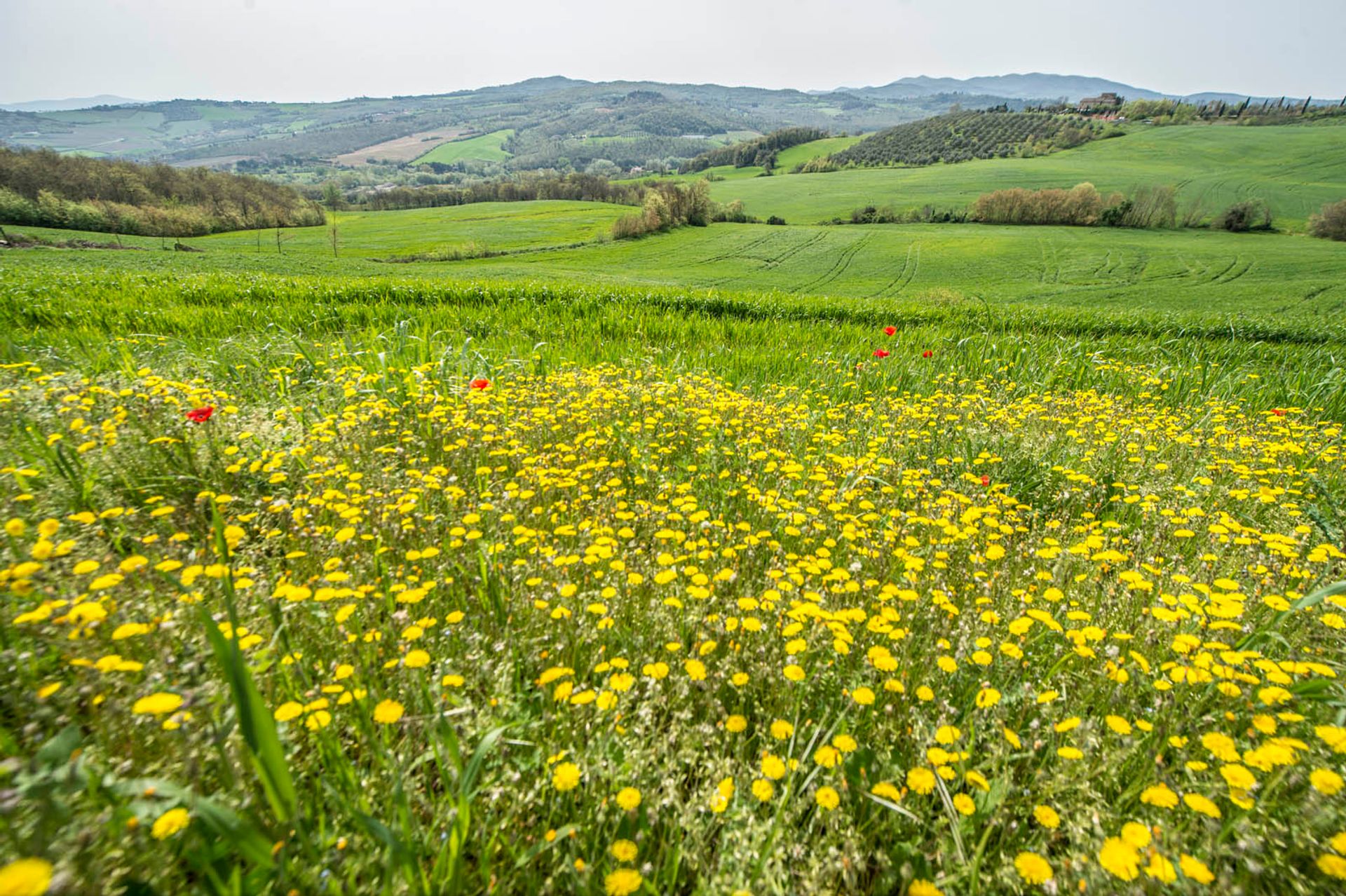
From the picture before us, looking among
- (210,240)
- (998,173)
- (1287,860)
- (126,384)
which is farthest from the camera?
(998,173)

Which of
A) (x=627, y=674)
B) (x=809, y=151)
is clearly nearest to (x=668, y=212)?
(x=627, y=674)

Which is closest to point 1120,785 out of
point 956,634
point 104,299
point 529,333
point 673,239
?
point 956,634

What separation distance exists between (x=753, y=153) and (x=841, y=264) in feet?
407

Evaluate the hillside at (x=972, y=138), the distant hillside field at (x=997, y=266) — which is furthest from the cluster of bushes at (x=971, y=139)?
the distant hillside field at (x=997, y=266)

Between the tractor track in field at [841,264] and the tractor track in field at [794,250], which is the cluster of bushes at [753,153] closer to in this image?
the tractor track in field at [794,250]

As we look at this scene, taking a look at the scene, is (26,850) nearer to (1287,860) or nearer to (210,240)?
(1287,860)

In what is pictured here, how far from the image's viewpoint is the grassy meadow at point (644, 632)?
1.64 metres

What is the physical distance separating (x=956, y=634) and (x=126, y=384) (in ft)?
21.4

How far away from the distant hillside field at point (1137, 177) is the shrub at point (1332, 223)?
4726 millimetres

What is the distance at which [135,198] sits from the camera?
8238cm

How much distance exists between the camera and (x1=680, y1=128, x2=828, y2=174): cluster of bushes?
527ft

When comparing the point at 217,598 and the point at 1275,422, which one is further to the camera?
the point at 1275,422

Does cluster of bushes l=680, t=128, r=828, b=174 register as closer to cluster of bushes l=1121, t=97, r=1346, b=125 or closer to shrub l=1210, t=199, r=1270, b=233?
cluster of bushes l=1121, t=97, r=1346, b=125

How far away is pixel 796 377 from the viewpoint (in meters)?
7.34
